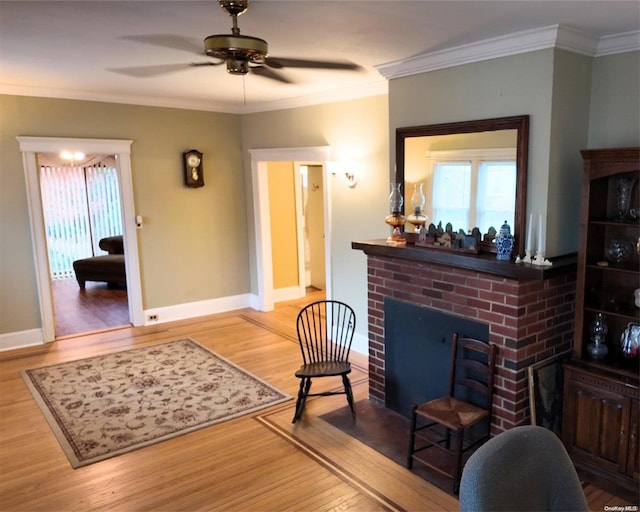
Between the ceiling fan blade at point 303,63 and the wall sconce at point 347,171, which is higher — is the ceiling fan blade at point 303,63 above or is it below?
above

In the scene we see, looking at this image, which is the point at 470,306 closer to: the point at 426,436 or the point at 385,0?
the point at 426,436

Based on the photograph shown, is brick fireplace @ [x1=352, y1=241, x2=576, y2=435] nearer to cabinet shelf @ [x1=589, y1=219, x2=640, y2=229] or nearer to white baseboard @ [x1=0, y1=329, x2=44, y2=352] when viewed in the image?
cabinet shelf @ [x1=589, y1=219, x2=640, y2=229]

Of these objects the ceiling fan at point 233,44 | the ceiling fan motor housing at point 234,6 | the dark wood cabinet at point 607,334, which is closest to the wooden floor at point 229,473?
the dark wood cabinet at point 607,334

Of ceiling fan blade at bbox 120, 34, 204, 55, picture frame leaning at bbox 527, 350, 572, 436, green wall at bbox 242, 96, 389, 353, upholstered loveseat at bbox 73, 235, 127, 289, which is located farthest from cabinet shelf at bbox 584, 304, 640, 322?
upholstered loveseat at bbox 73, 235, 127, 289

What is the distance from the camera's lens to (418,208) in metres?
3.68

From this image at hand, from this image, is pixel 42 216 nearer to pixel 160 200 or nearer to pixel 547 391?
pixel 160 200

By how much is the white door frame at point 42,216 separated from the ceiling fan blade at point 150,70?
5.03 ft

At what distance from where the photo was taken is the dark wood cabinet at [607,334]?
272cm

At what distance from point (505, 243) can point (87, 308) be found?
5.85m

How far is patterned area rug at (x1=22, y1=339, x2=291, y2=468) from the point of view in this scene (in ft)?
11.3

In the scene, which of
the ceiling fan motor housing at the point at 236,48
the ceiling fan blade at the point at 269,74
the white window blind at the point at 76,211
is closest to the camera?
the ceiling fan motor housing at the point at 236,48

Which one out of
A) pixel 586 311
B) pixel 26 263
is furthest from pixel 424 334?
pixel 26 263

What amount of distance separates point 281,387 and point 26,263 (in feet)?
9.92

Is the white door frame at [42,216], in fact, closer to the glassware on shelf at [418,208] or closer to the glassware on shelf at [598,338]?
the glassware on shelf at [418,208]
